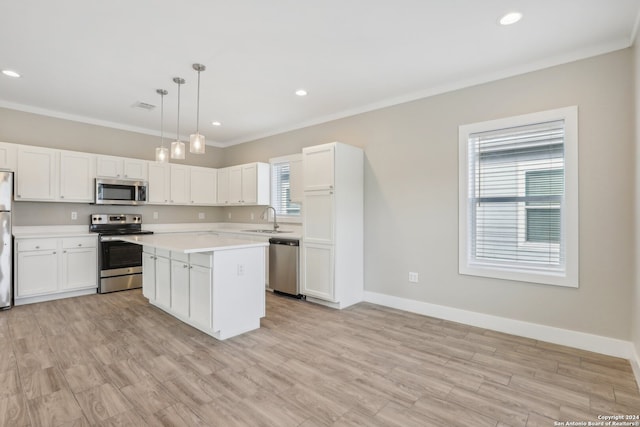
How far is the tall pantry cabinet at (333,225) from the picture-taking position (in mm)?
4082

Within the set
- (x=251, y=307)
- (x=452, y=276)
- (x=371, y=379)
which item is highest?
(x=452, y=276)

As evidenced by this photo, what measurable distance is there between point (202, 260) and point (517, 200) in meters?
3.24

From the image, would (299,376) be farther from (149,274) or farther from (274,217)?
(274,217)

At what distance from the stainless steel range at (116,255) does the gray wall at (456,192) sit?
3.28 meters

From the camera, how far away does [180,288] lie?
344 centimetres

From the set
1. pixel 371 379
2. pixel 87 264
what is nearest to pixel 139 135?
pixel 87 264

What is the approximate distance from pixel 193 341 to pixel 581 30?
170 inches

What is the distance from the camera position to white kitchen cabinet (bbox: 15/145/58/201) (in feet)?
13.9

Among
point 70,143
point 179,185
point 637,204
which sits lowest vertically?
point 637,204

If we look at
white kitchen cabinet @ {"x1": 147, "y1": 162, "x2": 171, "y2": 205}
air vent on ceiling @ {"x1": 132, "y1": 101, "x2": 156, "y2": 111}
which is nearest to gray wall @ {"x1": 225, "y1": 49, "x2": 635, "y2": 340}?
air vent on ceiling @ {"x1": 132, "y1": 101, "x2": 156, "y2": 111}

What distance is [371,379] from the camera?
94.6 inches

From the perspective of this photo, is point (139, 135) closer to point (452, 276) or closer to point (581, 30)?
point (452, 276)

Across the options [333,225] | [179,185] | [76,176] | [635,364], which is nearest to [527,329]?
[635,364]

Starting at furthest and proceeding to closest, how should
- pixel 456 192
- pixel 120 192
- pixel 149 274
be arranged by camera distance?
pixel 120 192, pixel 149 274, pixel 456 192
